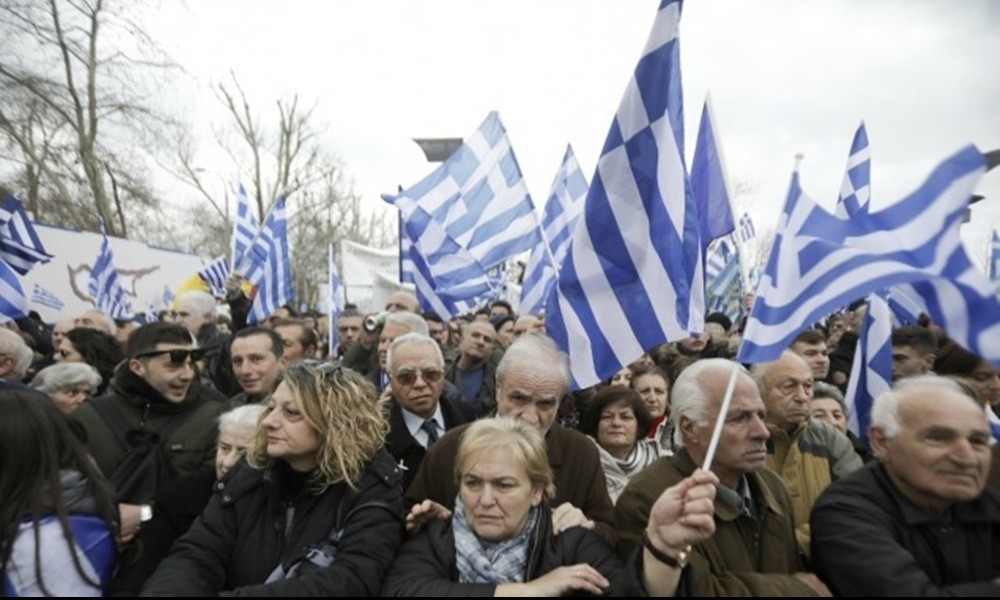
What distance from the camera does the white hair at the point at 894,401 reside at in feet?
8.43

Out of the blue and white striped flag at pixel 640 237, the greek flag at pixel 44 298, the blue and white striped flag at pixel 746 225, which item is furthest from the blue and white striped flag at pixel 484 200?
the greek flag at pixel 44 298

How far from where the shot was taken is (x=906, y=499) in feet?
8.39

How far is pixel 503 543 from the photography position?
2715mm

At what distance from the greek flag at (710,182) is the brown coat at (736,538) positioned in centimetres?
176

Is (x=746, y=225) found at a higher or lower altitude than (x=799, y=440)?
higher

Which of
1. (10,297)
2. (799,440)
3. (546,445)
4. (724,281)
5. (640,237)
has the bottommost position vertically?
(799,440)

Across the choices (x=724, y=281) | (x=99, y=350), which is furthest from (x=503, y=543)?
(x=724, y=281)

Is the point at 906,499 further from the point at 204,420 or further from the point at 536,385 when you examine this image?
the point at 204,420

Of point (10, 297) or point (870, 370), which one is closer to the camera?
point (870, 370)

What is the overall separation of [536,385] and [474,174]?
3.69 meters

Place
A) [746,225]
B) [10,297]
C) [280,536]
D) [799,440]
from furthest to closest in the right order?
[746,225] < [10,297] < [799,440] < [280,536]

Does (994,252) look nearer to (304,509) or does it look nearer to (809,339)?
(809,339)

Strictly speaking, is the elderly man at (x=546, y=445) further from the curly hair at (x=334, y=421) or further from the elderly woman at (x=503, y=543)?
the elderly woman at (x=503, y=543)

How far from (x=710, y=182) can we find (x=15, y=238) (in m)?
6.33
